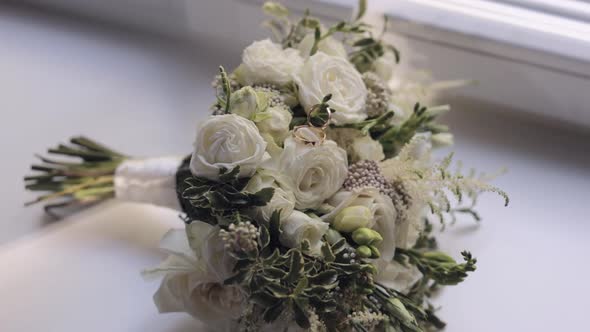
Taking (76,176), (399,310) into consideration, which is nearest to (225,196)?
(399,310)

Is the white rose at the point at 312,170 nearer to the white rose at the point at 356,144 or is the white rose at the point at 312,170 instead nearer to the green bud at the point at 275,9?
the white rose at the point at 356,144

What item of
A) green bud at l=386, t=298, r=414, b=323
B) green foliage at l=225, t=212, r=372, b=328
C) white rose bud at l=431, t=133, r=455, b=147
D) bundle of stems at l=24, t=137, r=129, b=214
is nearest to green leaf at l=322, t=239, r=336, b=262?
green foliage at l=225, t=212, r=372, b=328

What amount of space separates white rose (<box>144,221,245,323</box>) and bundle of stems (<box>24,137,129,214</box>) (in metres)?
0.41

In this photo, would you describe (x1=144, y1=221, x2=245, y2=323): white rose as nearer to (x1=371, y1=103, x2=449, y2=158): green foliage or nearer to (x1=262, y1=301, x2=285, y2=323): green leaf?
(x1=262, y1=301, x2=285, y2=323): green leaf

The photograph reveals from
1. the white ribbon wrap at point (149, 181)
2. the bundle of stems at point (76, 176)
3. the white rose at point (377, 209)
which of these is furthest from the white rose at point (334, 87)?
the bundle of stems at point (76, 176)

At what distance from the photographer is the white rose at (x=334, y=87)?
0.88 metres

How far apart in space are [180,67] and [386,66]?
65 centimetres

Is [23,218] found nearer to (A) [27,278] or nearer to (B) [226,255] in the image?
(A) [27,278]

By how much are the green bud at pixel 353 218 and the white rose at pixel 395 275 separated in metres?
0.07

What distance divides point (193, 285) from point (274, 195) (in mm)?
183

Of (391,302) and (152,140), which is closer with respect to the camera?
(391,302)

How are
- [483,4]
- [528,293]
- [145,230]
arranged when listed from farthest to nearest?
[483,4] → [145,230] → [528,293]

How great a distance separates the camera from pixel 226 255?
792mm

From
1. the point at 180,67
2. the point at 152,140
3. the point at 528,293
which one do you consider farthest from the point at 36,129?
the point at 528,293
